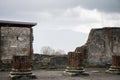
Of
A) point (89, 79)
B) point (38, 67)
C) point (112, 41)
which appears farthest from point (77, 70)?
point (112, 41)

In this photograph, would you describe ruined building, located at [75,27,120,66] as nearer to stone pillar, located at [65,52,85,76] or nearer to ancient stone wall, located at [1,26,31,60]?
ancient stone wall, located at [1,26,31,60]

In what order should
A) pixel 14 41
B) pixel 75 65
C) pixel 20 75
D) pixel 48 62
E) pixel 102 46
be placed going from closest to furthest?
1. pixel 20 75
2. pixel 75 65
3. pixel 48 62
4. pixel 14 41
5. pixel 102 46

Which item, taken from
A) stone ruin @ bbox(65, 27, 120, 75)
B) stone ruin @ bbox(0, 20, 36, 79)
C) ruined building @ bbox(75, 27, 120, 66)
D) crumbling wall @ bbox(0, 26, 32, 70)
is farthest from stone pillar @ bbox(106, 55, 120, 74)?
crumbling wall @ bbox(0, 26, 32, 70)

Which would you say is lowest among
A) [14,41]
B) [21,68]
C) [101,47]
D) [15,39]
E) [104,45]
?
[21,68]

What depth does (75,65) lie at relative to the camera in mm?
14156

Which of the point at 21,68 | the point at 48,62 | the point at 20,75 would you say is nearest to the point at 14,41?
the point at 48,62

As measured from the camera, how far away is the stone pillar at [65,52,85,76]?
45.4 ft

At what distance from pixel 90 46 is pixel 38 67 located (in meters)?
5.05

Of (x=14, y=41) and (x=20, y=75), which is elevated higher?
(x=14, y=41)

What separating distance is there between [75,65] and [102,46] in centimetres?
804

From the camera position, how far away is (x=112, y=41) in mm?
21562

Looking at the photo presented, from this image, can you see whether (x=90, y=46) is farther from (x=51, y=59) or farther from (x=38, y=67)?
(x=38, y=67)

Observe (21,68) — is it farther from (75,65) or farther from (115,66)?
(115,66)

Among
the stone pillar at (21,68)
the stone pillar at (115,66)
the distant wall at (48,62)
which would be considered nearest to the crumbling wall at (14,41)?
the distant wall at (48,62)
